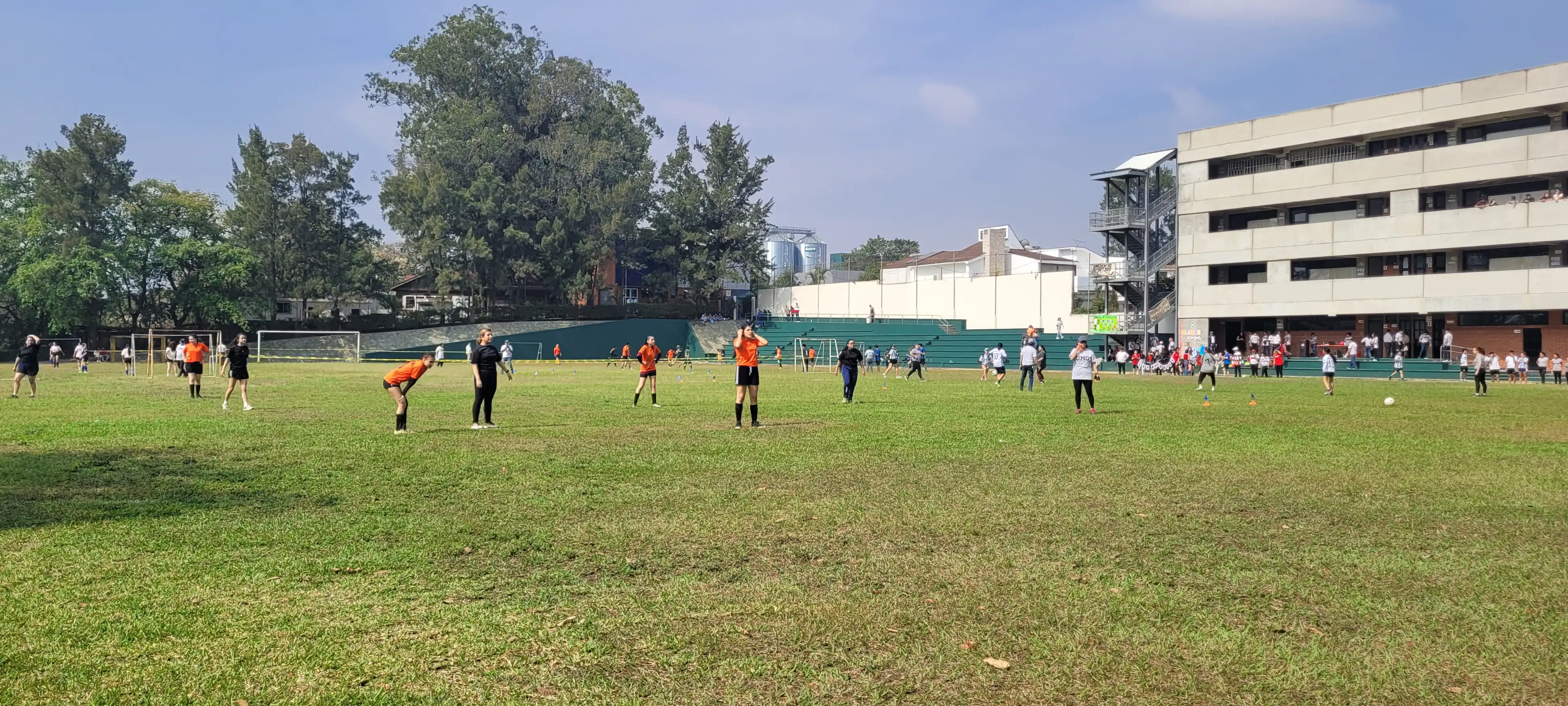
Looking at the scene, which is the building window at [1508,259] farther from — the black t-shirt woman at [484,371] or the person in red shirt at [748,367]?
A: the black t-shirt woman at [484,371]

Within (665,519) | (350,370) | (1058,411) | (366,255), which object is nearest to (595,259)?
(366,255)

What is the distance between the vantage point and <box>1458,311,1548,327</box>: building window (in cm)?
5206

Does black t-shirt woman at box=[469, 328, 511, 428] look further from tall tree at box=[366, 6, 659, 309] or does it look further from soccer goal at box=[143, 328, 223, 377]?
tall tree at box=[366, 6, 659, 309]

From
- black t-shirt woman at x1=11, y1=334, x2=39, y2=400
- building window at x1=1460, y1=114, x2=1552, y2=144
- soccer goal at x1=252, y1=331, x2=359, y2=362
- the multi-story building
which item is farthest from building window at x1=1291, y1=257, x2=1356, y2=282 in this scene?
soccer goal at x1=252, y1=331, x2=359, y2=362

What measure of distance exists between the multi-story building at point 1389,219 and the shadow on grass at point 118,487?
56.1 metres

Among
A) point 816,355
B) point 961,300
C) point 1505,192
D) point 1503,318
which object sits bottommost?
point 816,355

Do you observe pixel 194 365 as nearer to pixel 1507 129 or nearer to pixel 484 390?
pixel 484 390

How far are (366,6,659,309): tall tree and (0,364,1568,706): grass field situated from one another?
2622 inches

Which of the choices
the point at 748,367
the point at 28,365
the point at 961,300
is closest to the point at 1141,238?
the point at 961,300

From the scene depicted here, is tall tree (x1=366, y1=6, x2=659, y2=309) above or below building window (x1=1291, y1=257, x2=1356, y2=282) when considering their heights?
above

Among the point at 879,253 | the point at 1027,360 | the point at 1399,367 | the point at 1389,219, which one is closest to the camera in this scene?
the point at 1027,360

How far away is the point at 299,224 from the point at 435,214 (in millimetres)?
9937

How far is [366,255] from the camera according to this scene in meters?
81.3

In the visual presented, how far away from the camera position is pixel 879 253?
513 feet
